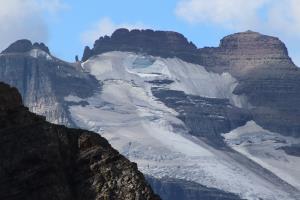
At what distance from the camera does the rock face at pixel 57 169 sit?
21.2 meters

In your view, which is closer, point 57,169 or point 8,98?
point 57,169

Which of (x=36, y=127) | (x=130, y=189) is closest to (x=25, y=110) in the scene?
(x=36, y=127)

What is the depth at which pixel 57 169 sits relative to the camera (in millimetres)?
21531

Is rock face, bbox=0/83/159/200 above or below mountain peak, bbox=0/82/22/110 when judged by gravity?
below

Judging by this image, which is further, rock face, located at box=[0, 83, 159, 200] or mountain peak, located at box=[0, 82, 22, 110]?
mountain peak, located at box=[0, 82, 22, 110]

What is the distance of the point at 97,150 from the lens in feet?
72.4

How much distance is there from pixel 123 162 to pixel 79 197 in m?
0.86

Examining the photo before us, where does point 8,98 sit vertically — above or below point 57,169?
above

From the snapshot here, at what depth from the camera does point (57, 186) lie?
21281 millimetres

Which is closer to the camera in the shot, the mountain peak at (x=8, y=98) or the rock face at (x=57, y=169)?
the rock face at (x=57, y=169)

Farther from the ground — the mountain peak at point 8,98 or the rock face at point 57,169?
the mountain peak at point 8,98

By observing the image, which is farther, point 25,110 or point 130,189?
point 25,110

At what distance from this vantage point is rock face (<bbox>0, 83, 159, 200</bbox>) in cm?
2119

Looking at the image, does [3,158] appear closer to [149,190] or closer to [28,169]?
[28,169]
